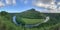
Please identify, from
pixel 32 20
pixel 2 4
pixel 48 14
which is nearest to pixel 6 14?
pixel 2 4

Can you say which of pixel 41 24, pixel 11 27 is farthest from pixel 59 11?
pixel 11 27

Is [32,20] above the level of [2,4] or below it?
below

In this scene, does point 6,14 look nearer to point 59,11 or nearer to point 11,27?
point 11,27

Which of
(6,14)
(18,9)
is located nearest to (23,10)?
(18,9)

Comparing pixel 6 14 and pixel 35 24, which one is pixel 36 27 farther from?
pixel 6 14

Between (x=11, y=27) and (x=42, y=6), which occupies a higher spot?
(x=42, y=6)
